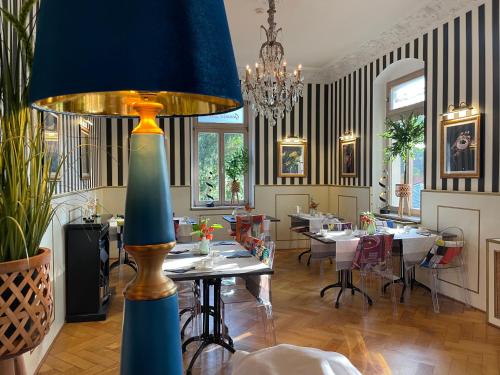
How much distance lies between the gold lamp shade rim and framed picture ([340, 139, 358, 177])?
6.61 meters

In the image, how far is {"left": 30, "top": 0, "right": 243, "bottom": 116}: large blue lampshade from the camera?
66 centimetres

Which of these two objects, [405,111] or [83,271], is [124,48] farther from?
[405,111]

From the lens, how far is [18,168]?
1234mm

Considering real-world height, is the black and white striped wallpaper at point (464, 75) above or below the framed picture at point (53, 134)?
above

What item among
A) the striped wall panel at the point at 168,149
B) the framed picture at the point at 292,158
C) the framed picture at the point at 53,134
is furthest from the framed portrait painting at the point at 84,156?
the framed picture at the point at 292,158

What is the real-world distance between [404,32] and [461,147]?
209cm

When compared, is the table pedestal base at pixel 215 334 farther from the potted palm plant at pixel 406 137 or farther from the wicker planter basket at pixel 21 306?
the potted palm plant at pixel 406 137

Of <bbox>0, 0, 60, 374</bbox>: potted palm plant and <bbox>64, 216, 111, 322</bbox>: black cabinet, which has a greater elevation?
<bbox>0, 0, 60, 374</bbox>: potted palm plant

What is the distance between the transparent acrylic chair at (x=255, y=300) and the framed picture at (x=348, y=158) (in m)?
4.16

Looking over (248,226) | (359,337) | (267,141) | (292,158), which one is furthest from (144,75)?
(292,158)

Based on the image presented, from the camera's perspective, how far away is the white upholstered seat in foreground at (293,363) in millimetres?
791

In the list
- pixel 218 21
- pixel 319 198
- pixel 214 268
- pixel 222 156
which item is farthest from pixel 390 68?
pixel 218 21

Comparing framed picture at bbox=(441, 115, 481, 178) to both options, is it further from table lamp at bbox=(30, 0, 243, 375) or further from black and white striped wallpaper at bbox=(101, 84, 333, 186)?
table lamp at bbox=(30, 0, 243, 375)

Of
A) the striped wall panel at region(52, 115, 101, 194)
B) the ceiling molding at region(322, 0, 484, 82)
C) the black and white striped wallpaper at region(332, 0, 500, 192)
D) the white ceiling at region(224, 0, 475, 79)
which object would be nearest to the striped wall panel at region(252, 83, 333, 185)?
the ceiling molding at region(322, 0, 484, 82)
